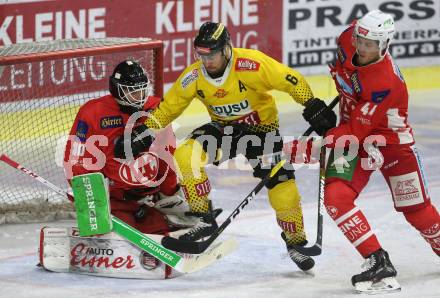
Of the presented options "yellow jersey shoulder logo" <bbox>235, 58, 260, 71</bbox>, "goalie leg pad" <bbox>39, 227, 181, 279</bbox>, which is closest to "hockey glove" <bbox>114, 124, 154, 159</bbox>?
"goalie leg pad" <bbox>39, 227, 181, 279</bbox>

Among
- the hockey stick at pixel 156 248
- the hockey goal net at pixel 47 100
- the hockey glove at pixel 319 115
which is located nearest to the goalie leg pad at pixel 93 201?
the hockey stick at pixel 156 248

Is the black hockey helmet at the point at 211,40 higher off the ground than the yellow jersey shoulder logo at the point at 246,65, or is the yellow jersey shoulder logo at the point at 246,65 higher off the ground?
the black hockey helmet at the point at 211,40

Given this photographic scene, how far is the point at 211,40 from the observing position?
5555mm

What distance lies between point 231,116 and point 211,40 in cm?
41

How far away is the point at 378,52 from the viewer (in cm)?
540

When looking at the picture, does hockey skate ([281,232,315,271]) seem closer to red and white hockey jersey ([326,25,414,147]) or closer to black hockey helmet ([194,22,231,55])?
red and white hockey jersey ([326,25,414,147])

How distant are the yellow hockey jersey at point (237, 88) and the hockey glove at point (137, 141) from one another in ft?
0.18

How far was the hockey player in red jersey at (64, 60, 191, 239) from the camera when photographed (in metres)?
5.99

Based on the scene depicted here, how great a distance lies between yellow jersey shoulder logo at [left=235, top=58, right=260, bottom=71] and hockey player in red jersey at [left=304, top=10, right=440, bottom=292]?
0.33 meters

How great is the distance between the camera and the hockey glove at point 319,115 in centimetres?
561

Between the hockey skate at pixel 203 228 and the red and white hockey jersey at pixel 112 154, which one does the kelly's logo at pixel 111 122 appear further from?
the hockey skate at pixel 203 228

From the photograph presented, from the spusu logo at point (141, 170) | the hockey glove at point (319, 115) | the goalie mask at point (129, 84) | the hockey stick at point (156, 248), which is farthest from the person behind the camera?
the spusu logo at point (141, 170)

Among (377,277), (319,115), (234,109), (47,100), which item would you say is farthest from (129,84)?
(377,277)

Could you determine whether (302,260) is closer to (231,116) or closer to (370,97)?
(231,116)
